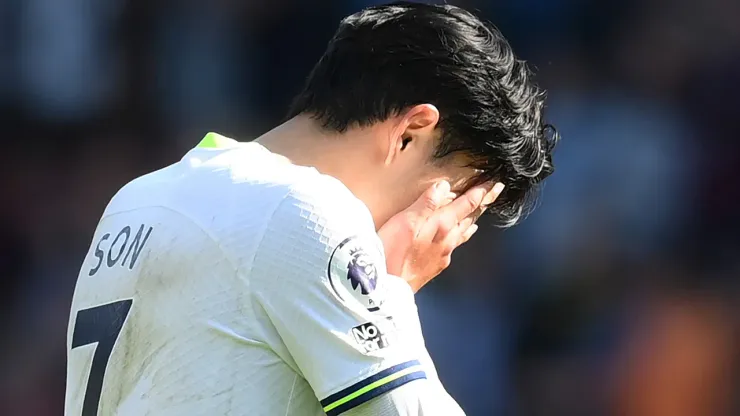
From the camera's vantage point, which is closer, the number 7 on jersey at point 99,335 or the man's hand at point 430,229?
the number 7 on jersey at point 99,335

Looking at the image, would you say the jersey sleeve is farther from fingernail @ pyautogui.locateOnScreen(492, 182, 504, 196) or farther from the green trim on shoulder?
fingernail @ pyautogui.locateOnScreen(492, 182, 504, 196)

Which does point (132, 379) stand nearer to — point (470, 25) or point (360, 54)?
point (360, 54)

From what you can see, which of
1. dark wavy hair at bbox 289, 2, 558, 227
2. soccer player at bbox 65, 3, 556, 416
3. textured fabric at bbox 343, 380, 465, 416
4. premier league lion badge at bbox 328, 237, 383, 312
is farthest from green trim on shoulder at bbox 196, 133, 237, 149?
textured fabric at bbox 343, 380, 465, 416

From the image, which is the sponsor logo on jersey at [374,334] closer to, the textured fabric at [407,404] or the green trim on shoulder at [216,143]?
the textured fabric at [407,404]

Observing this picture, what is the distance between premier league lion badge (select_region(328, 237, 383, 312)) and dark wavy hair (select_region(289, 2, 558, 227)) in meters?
0.32

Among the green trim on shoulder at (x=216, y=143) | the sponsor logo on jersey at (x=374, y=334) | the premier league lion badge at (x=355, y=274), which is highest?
the green trim on shoulder at (x=216, y=143)

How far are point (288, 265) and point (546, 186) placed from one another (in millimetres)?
2415

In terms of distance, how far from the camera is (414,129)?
4.78 ft

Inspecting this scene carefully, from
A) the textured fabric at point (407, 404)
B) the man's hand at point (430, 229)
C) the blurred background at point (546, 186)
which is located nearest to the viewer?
the textured fabric at point (407, 404)

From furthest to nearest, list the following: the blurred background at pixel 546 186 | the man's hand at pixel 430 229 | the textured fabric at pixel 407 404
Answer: the blurred background at pixel 546 186 < the man's hand at pixel 430 229 < the textured fabric at pixel 407 404

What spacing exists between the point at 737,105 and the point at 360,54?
92.0 inches

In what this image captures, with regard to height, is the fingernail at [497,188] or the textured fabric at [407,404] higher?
the fingernail at [497,188]

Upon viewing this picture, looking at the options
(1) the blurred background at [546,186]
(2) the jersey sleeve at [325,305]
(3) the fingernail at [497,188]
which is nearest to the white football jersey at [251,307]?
(2) the jersey sleeve at [325,305]

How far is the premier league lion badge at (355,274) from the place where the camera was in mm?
1176
